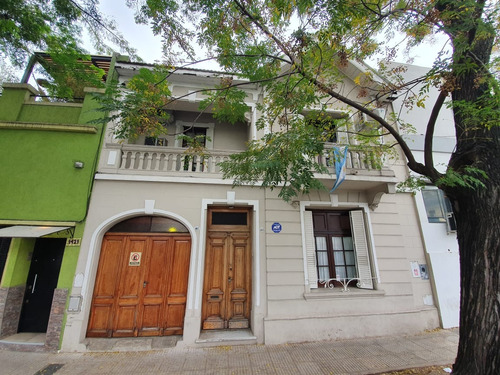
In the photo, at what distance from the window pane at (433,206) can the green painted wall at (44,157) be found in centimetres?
952

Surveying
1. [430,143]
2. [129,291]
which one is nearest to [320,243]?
[430,143]

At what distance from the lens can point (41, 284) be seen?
5.29m

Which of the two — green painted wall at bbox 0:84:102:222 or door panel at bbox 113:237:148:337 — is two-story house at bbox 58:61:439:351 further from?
green painted wall at bbox 0:84:102:222

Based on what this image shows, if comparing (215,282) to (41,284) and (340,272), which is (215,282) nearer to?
(340,272)

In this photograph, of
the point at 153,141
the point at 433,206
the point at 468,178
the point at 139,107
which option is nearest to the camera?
the point at 468,178

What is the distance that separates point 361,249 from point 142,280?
5.87m

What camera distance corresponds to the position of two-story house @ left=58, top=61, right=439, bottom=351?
16.7ft

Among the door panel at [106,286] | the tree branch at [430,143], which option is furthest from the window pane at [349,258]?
the door panel at [106,286]

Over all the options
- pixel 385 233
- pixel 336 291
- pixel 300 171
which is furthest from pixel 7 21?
pixel 385 233

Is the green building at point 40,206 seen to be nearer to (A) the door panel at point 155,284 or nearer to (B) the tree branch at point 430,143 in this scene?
(A) the door panel at point 155,284

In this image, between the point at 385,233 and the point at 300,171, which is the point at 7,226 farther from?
the point at 385,233

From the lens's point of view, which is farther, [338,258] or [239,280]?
[338,258]

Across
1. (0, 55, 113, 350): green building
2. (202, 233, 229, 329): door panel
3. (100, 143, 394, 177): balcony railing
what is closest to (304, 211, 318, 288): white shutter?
(100, 143, 394, 177): balcony railing

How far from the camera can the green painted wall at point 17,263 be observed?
4.87 metres
